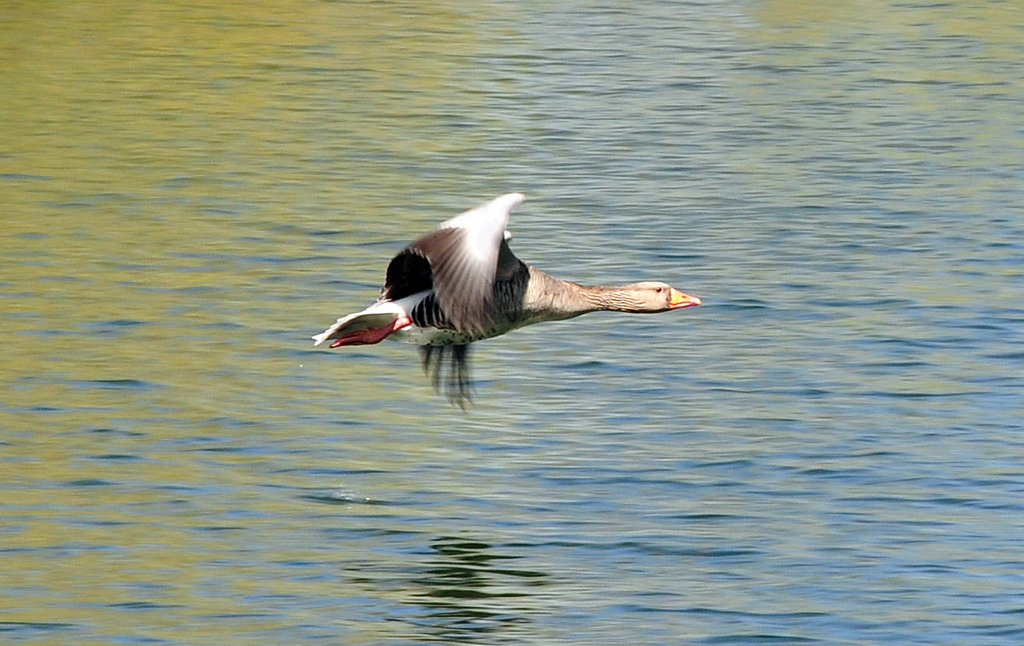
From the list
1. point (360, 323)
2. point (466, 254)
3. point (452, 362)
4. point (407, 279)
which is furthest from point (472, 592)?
point (452, 362)

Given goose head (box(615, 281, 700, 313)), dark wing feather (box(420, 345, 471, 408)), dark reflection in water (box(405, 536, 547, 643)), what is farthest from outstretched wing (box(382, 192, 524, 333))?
goose head (box(615, 281, 700, 313))

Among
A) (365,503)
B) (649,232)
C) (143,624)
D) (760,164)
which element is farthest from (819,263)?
(143,624)

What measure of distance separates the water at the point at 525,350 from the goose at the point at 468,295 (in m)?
1.25

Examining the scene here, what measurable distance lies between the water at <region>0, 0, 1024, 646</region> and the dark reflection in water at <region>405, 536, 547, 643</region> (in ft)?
0.08

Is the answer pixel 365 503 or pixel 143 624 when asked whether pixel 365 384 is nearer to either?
pixel 365 503

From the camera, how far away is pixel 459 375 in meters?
12.9

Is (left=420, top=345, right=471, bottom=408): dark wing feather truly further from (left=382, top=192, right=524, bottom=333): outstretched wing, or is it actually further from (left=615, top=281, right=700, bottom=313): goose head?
(left=382, top=192, right=524, bottom=333): outstretched wing

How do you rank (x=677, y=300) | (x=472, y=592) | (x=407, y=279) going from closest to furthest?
(x=472, y=592) → (x=407, y=279) → (x=677, y=300)

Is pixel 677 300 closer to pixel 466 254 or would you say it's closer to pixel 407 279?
pixel 407 279

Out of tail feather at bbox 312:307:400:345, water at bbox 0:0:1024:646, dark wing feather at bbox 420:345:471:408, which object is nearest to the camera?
tail feather at bbox 312:307:400:345

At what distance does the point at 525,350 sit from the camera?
16.5 m

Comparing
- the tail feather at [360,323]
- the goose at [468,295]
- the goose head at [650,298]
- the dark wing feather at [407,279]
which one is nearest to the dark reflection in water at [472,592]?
the goose at [468,295]

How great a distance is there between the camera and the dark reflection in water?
36.9ft

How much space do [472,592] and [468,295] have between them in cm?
169
